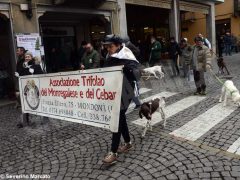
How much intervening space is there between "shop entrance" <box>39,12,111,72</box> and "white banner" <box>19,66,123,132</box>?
9006 millimetres

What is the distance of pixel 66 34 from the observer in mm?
17703

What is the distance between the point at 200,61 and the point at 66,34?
32.5 feet

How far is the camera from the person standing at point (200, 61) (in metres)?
9.59

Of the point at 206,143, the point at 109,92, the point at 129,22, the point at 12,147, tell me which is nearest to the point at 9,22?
the point at 12,147

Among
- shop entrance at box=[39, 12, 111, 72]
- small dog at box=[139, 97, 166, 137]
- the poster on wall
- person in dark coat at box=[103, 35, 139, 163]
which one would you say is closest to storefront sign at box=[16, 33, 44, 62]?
the poster on wall

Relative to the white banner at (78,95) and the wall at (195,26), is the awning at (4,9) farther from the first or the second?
the wall at (195,26)

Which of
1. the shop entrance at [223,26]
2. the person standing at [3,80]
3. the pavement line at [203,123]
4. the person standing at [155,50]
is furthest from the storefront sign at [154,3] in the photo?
the shop entrance at [223,26]

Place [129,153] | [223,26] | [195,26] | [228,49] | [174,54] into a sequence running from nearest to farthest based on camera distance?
[129,153] < [174,54] < [228,49] < [195,26] < [223,26]

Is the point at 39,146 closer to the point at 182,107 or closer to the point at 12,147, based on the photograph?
the point at 12,147

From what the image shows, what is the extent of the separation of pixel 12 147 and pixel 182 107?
4.34 m

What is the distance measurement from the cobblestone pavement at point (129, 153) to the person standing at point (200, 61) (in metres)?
1.90

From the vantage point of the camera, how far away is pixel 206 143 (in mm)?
5523

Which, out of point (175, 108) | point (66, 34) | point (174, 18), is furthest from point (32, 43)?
point (174, 18)

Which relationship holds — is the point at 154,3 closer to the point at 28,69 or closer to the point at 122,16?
the point at 122,16
